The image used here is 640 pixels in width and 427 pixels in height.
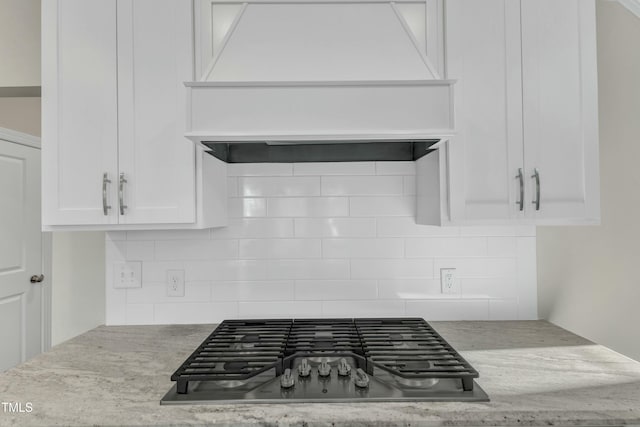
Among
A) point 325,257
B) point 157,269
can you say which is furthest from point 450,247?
point 157,269

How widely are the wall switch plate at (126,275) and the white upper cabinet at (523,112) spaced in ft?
4.69

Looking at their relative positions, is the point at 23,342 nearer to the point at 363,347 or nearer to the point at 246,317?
the point at 246,317

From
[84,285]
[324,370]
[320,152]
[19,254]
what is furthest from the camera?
[19,254]

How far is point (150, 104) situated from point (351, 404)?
1.26 meters

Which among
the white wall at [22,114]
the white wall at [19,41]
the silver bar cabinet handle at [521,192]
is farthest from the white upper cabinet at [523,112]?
the white wall at [22,114]

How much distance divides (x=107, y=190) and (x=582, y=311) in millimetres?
2008

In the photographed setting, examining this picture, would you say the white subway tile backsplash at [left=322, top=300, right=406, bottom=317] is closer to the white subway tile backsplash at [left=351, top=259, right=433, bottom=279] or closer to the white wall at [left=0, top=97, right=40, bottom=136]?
the white subway tile backsplash at [left=351, top=259, right=433, bottom=279]

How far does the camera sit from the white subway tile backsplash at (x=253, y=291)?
190cm

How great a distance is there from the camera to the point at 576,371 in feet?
4.22

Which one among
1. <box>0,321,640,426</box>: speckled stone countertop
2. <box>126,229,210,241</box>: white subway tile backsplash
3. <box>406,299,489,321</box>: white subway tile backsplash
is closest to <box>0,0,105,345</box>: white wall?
<box>126,229,210,241</box>: white subway tile backsplash

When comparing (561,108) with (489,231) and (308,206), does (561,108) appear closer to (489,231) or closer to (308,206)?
(489,231)

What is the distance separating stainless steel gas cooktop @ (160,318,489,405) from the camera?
1114mm

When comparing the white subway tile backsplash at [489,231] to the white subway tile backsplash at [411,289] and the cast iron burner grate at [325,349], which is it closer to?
the white subway tile backsplash at [411,289]

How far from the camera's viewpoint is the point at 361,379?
1178mm
